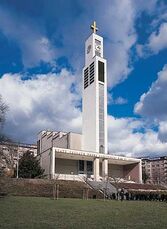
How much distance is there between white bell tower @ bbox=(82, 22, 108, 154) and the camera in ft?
208

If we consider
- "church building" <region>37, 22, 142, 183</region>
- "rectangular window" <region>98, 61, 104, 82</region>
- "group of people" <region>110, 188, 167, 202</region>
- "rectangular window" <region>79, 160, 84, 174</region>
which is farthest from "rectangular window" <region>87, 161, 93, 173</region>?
"group of people" <region>110, 188, 167, 202</region>

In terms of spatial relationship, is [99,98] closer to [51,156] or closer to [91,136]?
[91,136]

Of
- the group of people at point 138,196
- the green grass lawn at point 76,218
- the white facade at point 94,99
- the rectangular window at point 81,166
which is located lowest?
the group of people at point 138,196

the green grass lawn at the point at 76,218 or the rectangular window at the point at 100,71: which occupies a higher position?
the rectangular window at the point at 100,71

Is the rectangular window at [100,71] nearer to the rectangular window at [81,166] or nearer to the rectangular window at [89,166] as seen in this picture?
the rectangular window at [89,166]

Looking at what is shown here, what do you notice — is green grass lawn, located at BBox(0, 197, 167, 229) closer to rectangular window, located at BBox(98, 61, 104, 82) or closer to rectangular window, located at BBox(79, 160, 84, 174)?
rectangular window, located at BBox(79, 160, 84, 174)

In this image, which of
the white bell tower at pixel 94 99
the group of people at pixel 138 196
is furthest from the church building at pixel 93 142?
the group of people at pixel 138 196

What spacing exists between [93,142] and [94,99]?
8808 millimetres

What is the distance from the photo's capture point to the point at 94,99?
2557 inches

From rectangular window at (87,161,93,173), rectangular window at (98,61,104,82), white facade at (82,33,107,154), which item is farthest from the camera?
rectangular window at (98,61,104,82)

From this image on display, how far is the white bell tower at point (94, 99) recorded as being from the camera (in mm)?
63281

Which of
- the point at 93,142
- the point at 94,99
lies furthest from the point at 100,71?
the point at 93,142

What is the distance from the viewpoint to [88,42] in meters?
72.4

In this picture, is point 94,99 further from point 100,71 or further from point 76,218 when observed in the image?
point 76,218
